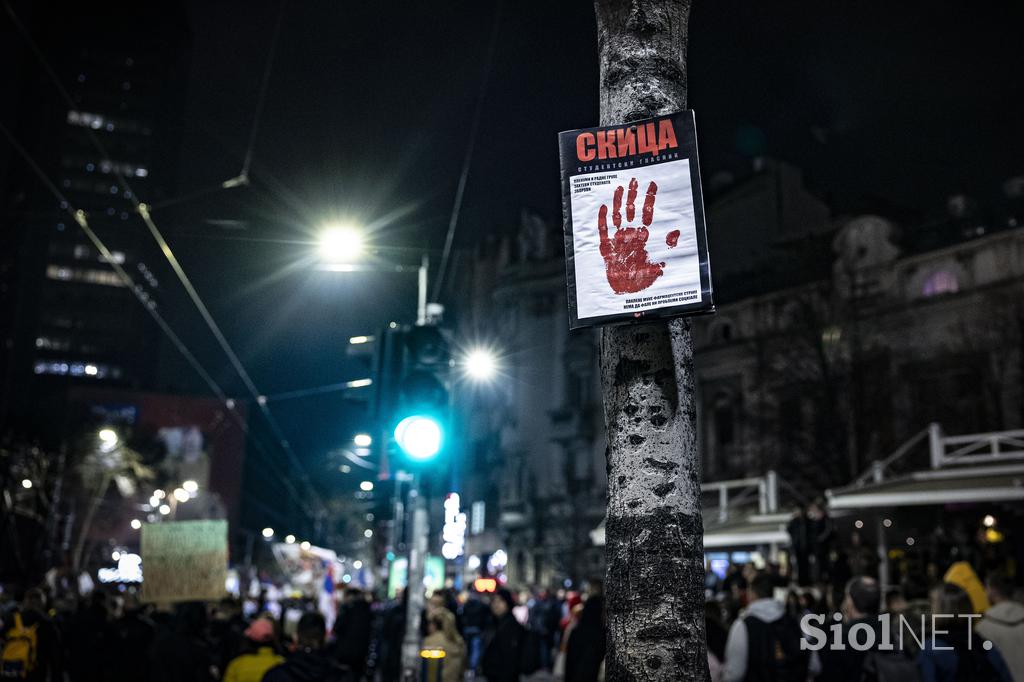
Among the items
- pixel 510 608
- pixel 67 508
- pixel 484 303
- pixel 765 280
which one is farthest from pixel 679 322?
pixel 484 303

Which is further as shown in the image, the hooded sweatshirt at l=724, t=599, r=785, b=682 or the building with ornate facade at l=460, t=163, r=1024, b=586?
the building with ornate facade at l=460, t=163, r=1024, b=586

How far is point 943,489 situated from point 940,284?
20256 millimetres

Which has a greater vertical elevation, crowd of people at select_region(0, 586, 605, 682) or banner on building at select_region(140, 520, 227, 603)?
banner on building at select_region(140, 520, 227, 603)

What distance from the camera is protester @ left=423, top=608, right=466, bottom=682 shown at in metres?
11.6

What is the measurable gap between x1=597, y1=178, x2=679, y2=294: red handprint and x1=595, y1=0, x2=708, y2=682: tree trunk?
19 centimetres

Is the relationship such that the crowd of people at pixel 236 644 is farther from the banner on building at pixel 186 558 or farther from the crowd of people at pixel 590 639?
the banner on building at pixel 186 558

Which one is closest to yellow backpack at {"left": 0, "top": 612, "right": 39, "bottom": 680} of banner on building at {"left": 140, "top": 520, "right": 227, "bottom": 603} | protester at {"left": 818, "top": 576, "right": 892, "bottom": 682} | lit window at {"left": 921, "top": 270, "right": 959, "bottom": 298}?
banner on building at {"left": 140, "top": 520, "right": 227, "bottom": 603}

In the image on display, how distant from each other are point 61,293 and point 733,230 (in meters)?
89.4

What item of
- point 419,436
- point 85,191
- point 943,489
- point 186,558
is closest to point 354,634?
point 186,558

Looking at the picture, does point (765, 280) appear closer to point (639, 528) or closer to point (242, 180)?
point (242, 180)

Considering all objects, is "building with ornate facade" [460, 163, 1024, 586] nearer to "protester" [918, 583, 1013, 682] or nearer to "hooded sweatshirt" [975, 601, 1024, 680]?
"hooded sweatshirt" [975, 601, 1024, 680]

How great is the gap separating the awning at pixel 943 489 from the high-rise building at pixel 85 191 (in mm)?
89093

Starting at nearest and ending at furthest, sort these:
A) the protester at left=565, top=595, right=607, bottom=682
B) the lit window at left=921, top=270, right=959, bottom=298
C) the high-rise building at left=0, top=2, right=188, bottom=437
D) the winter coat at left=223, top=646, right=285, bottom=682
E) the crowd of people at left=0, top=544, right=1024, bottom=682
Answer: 1. the crowd of people at left=0, top=544, right=1024, bottom=682
2. the winter coat at left=223, top=646, right=285, bottom=682
3. the protester at left=565, top=595, right=607, bottom=682
4. the lit window at left=921, top=270, right=959, bottom=298
5. the high-rise building at left=0, top=2, right=188, bottom=437

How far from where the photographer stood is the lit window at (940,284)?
32.8 m
